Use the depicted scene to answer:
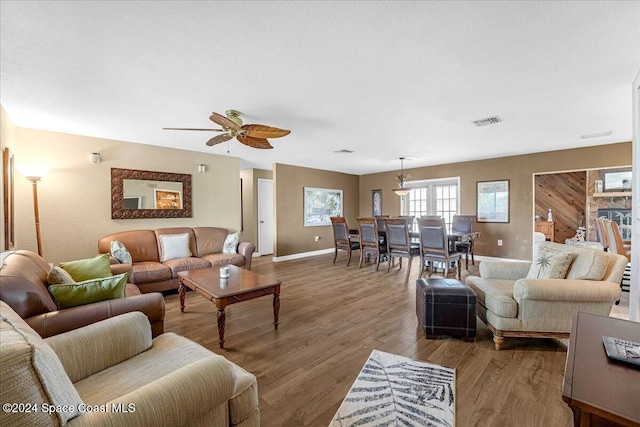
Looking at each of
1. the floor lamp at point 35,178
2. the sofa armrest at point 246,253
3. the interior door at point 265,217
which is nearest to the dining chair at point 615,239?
the sofa armrest at point 246,253

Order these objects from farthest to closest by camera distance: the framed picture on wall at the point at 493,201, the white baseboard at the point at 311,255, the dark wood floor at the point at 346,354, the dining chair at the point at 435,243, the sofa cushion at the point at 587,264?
1. the white baseboard at the point at 311,255
2. the framed picture on wall at the point at 493,201
3. the dining chair at the point at 435,243
4. the sofa cushion at the point at 587,264
5. the dark wood floor at the point at 346,354

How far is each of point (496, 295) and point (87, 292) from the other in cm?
315

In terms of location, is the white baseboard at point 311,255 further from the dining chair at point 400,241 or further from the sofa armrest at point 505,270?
the sofa armrest at point 505,270

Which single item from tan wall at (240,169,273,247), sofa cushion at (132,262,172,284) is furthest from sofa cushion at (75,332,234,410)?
tan wall at (240,169,273,247)

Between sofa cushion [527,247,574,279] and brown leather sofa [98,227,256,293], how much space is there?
153 inches

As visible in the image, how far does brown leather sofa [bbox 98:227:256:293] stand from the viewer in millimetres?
3703

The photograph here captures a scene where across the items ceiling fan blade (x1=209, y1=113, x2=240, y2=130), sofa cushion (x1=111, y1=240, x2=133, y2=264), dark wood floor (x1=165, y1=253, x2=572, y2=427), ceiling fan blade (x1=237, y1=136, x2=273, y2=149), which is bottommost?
dark wood floor (x1=165, y1=253, x2=572, y2=427)

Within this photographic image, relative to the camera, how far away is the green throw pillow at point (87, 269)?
2395mm

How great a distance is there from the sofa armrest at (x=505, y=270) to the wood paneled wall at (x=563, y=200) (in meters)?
6.22

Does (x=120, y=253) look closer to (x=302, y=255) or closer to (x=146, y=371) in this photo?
(x=146, y=371)

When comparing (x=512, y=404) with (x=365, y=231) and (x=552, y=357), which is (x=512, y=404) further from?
(x=365, y=231)

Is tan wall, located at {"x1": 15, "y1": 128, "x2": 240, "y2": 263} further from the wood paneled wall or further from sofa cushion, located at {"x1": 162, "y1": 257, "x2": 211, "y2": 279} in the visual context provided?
the wood paneled wall

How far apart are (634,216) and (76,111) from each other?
5.49 meters

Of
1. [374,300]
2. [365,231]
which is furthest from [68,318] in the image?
[365,231]
